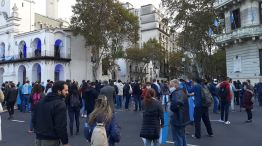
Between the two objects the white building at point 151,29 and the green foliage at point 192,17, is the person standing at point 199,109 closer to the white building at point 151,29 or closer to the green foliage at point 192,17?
the green foliage at point 192,17

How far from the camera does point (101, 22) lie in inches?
1496

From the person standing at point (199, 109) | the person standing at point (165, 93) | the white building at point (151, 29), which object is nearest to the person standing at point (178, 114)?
the person standing at point (199, 109)

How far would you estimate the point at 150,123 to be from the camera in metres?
6.38

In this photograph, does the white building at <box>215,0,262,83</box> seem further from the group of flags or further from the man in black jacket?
the man in black jacket

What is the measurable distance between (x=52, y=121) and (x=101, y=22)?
34303 millimetres

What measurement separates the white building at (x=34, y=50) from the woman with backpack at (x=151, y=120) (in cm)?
3355

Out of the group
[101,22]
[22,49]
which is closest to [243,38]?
[101,22]

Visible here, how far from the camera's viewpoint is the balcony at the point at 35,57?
127ft

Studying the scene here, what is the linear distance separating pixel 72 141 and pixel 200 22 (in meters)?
29.0

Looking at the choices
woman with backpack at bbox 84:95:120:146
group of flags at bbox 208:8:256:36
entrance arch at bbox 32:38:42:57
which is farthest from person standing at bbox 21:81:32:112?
entrance arch at bbox 32:38:42:57

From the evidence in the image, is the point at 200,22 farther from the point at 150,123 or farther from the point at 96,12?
the point at 150,123

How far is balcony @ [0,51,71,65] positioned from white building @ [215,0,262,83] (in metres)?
20.7

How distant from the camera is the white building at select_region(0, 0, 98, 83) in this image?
39031 mm

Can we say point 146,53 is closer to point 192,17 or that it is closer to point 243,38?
point 192,17
